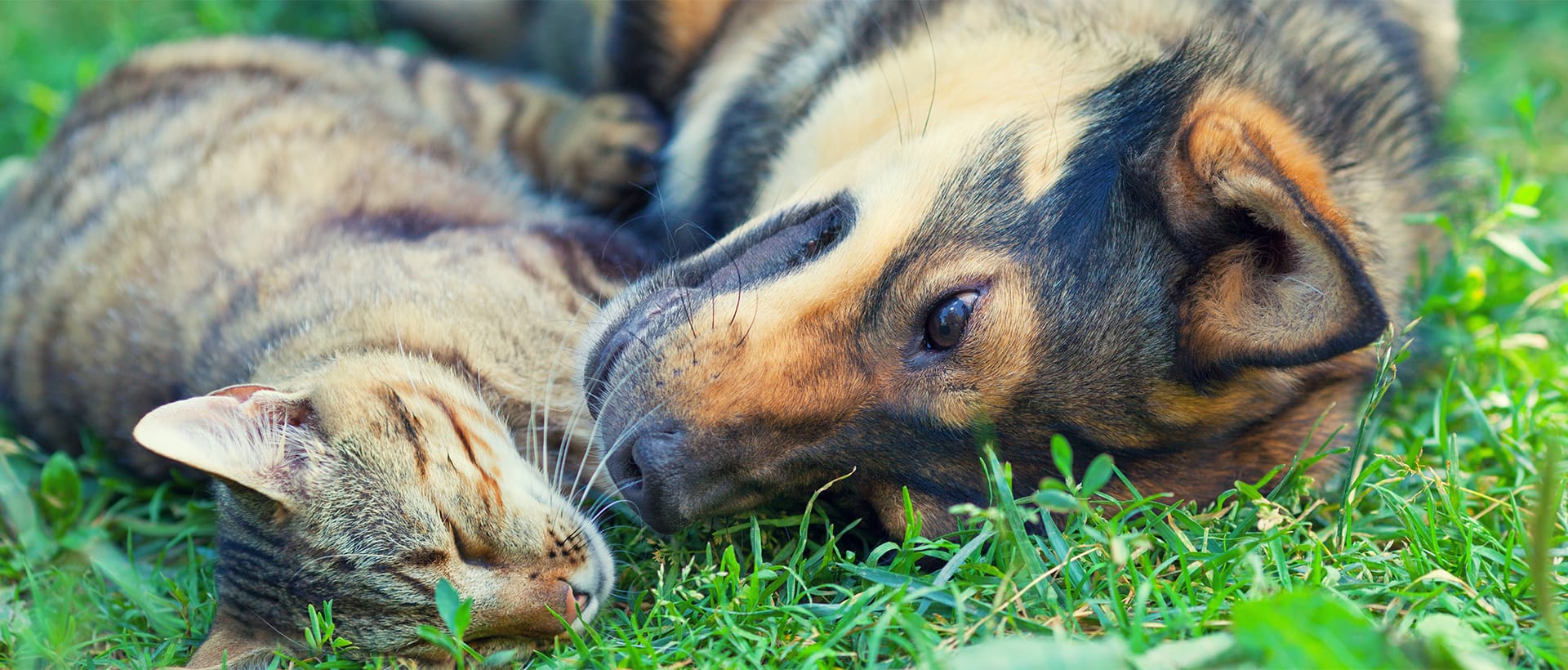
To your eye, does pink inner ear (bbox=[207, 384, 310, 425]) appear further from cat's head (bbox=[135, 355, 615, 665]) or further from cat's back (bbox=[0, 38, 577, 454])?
cat's back (bbox=[0, 38, 577, 454])

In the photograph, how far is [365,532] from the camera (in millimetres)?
3002

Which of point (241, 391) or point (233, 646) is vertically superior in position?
point (241, 391)

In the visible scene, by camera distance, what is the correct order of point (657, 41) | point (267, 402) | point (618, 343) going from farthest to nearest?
1. point (657, 41)
2. point (618, 343)
3. point (267, 402)

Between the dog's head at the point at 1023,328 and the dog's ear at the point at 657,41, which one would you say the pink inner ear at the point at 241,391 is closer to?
the dog's head at the point at 1023,328

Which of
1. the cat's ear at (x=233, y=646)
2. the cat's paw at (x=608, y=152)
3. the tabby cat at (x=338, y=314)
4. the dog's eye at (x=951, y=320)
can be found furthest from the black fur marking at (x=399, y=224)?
the dog's eye at (x=951, y=320)

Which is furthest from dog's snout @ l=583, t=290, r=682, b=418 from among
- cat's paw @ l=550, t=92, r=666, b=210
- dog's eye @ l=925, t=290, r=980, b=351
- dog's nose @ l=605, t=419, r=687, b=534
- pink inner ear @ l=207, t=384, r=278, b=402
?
cat's paw @ l=550, t=92, r=666, b=210

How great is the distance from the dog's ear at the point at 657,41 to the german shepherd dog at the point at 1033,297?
164 cm

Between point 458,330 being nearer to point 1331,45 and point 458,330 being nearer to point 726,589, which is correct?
point 726,589

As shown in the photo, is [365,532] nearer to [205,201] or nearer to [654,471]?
[654,471]

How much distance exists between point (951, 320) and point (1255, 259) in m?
0.74

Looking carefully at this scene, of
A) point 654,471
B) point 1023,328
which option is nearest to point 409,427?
point 654,471

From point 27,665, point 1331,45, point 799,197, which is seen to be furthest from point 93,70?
point 1331,45

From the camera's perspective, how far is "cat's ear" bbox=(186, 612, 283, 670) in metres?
2.91

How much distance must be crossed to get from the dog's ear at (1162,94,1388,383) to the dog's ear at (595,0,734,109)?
259cm
